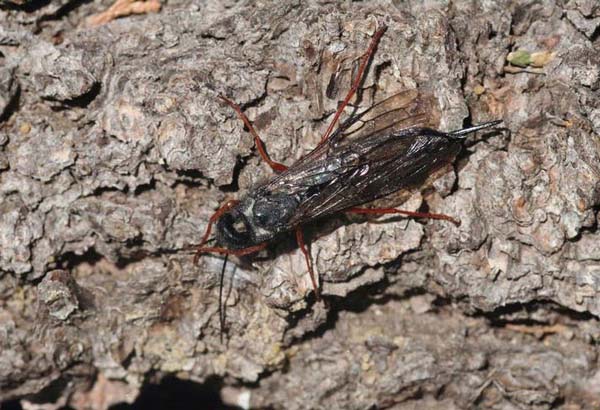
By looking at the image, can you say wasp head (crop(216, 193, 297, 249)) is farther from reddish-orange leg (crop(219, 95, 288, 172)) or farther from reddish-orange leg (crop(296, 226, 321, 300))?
reddish-orange leg (crop(219, 95, 288, 172))

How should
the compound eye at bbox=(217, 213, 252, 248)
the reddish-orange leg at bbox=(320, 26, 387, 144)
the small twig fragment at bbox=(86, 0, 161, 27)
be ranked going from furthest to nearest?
the small twig fragment at bbox=(86, 0, 161, 27), the compound eye at bbox=(217, 213, 252, 248), the reddish-orange leg at bbox=(320, 26, 387, 144)

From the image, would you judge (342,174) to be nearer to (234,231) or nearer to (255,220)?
(255,220)

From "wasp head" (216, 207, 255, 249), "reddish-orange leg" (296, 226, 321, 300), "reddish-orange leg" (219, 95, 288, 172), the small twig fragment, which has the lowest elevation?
"reddish-orange leg" (296, 226, 321, 300)

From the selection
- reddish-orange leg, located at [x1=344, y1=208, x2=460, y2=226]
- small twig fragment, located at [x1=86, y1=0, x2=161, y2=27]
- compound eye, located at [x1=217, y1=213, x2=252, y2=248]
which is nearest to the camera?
reddish-orange leg, located at [x1=344, y1=208, x2=460, y2=226]

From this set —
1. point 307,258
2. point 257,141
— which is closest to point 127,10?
point 257,141

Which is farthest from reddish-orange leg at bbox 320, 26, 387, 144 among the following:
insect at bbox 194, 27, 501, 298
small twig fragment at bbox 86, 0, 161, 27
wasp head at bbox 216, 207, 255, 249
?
small twig fragment at bbox 86, 0, 161, 27

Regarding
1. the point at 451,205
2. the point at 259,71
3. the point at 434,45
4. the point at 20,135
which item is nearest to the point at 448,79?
the point at 434,45

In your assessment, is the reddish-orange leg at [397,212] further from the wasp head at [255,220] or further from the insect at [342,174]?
the wasp head at [255,220]

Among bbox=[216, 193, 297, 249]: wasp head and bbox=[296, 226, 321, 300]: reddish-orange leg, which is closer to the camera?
bbox=[296, 226, 321, 300]: reddish-orange leg

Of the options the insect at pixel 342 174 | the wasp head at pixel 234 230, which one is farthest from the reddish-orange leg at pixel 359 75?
the wasp head at pixel 234 230
